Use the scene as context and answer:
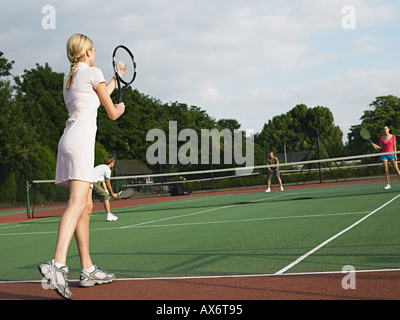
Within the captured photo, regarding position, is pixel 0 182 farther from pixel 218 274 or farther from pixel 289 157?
pixel 289 157

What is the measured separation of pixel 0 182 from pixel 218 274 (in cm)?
2784

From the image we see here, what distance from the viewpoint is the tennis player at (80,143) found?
3.48m

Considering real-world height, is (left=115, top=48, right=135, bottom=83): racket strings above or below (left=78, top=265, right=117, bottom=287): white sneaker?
above

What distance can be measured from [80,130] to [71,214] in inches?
25.6

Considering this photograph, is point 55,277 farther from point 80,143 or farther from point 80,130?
point 80,130

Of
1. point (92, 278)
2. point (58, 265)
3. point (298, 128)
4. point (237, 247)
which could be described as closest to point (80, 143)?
point (58, 265)

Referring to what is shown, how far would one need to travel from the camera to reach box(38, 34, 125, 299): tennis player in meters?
3.48

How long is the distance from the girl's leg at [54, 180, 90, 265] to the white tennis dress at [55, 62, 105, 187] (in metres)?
0.07

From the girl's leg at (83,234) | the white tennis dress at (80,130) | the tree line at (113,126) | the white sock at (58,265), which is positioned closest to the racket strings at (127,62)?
the white tennis dress at (80,130)

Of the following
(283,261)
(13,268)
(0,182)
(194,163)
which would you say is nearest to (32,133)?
(0,182)

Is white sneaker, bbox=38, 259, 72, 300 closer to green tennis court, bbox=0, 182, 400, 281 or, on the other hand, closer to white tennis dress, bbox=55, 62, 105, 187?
white tennis dress, bbox=55, 62, 105, 187

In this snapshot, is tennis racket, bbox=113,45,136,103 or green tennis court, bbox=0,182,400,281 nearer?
green tennis court, bbox=0,182,400,281

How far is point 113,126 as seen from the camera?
54562 millimetres

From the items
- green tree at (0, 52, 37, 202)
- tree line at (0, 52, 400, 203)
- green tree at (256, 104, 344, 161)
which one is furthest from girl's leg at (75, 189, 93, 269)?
green tree at (256, 104, 344, 161)
